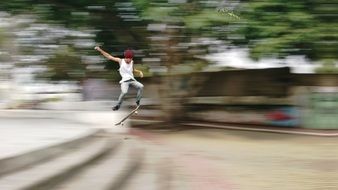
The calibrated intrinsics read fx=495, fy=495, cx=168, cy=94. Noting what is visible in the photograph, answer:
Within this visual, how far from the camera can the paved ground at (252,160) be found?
21.0 feet

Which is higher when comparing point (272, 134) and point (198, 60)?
point (198, 60)

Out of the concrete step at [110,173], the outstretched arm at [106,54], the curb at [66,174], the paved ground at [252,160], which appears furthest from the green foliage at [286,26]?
the curb at [66,174]

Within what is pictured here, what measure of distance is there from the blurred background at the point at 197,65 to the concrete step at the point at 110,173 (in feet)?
6.10

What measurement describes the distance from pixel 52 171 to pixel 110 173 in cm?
99

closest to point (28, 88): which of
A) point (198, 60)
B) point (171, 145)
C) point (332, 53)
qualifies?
point (198, 60)

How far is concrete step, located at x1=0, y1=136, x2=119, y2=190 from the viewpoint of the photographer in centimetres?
389

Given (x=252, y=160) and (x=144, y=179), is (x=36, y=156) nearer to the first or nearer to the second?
(x=144, y=179)

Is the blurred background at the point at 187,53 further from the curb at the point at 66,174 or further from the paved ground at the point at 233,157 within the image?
the curb at the point at 66,174

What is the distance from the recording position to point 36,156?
16.0 feet

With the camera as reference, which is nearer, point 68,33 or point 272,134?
point 272,134

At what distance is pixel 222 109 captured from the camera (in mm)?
14180

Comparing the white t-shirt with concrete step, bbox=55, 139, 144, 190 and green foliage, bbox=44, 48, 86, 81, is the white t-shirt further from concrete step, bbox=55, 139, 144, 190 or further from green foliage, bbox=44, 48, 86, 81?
green foliage, bbox=44, 48, 86, 81

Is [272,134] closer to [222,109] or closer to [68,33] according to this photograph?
[222,109]

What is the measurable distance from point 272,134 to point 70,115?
199 inches
